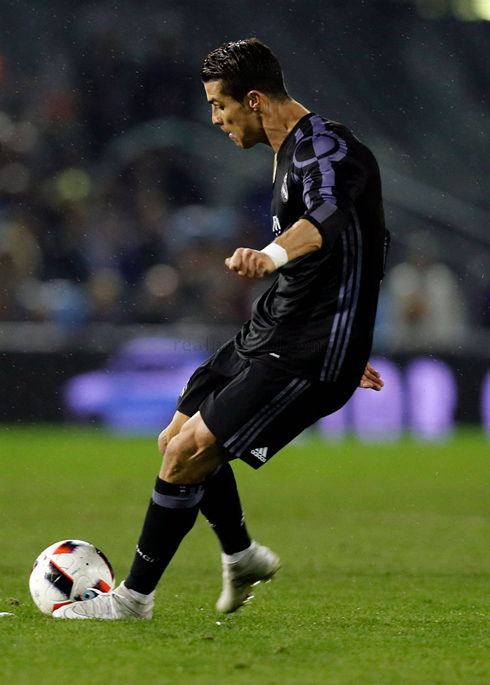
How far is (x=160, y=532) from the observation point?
3.67 metres

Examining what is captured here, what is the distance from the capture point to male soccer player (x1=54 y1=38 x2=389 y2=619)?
3514 mm

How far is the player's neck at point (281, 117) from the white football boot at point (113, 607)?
158 centimetres

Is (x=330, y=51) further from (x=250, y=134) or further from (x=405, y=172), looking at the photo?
(x=250, y=134)

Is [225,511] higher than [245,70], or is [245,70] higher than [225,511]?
[245,70]

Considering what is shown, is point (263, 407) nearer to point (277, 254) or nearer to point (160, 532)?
point (160, 532)

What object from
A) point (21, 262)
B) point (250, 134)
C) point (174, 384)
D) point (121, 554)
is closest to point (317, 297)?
point (250, 134)

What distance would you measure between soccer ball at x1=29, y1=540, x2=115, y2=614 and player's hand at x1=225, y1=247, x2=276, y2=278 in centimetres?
145

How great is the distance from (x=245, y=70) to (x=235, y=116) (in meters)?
0.16

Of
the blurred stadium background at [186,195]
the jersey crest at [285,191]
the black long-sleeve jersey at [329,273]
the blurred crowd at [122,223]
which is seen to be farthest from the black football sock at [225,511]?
the blurred crowd at [122,223]

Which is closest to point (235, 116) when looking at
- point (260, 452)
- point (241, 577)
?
point (260, 452)

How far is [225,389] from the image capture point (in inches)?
142

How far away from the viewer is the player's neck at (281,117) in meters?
3.74

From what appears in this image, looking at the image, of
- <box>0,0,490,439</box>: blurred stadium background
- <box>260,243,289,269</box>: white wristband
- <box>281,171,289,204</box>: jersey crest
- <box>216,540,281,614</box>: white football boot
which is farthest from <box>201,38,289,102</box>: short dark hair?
<box>0,0,490,439</box>: blurred stadium background

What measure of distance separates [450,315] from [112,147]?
15.1 ft
